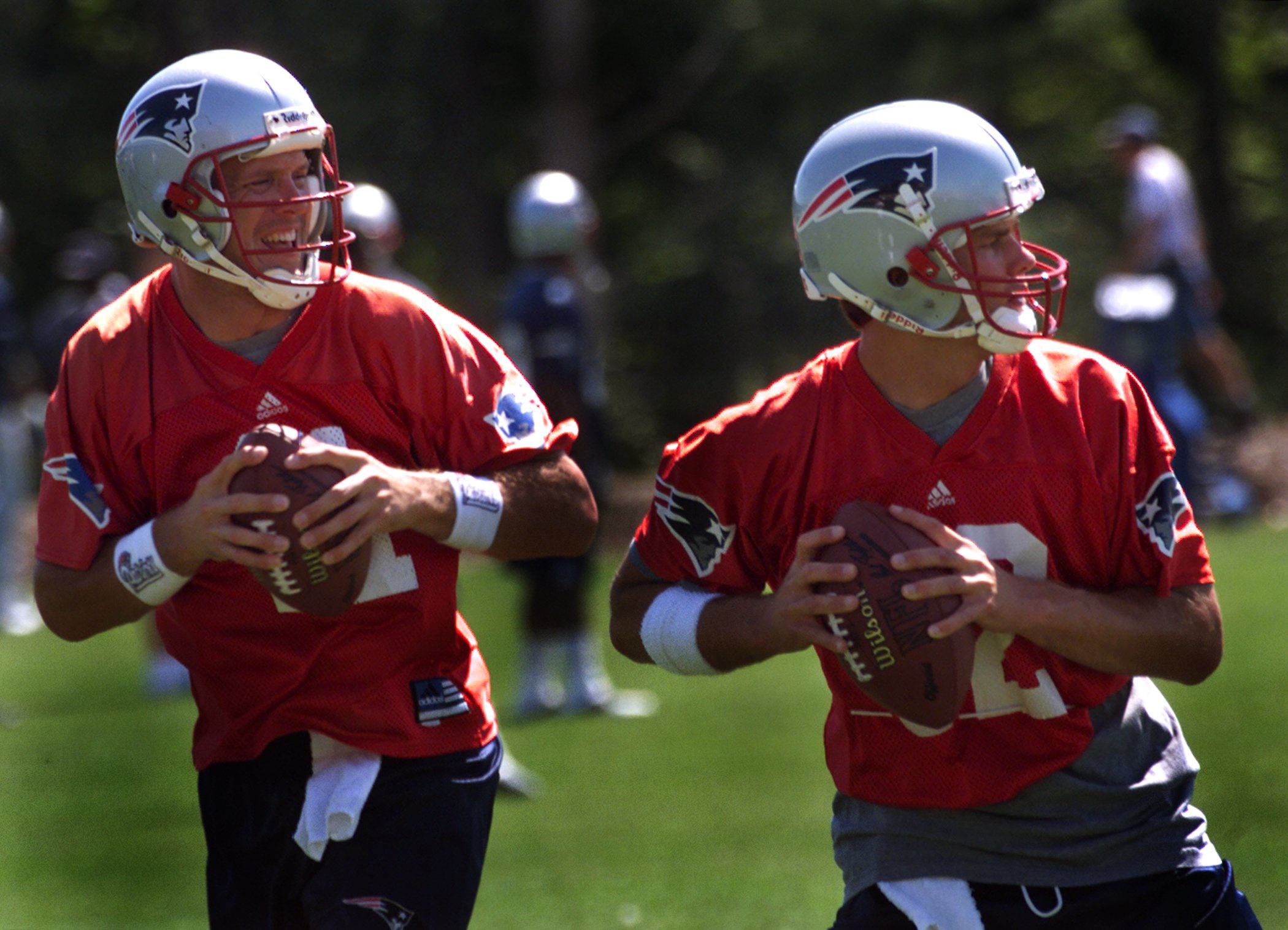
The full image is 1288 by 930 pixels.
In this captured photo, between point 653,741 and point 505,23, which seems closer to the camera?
point 653,741

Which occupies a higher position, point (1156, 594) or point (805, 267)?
point (805, 267)

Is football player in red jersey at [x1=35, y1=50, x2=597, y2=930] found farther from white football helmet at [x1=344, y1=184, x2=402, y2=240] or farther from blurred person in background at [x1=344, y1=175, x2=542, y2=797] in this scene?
white football helmet at [x1=344, y1=184, x2=402, y2=240]

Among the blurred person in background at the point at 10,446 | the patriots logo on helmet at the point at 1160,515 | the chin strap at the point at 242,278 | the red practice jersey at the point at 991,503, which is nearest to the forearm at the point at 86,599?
the chin strap at the point at 242,278

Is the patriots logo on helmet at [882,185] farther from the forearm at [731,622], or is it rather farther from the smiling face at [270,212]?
the smiling face at [270,212]

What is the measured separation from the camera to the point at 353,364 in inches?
138

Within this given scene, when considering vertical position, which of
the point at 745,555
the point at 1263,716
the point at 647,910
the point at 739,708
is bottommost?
the point at 739,708

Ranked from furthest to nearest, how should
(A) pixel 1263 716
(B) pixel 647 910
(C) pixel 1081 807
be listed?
1. (A) pixel 1263 716
2. (B) pixel 647 910
3. (C) pixel 1081 807

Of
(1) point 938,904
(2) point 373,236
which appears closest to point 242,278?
(1) point 938,904

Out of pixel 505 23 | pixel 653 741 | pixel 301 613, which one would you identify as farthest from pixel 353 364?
pixel 505 23

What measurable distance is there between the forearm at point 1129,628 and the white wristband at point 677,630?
569 millimetres

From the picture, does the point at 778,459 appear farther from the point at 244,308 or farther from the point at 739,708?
the point at 739,708

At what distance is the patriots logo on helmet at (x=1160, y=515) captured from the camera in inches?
122

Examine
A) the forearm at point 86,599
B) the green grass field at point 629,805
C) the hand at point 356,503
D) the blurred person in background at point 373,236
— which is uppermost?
the hand at point 356,503

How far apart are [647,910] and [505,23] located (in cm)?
1662
